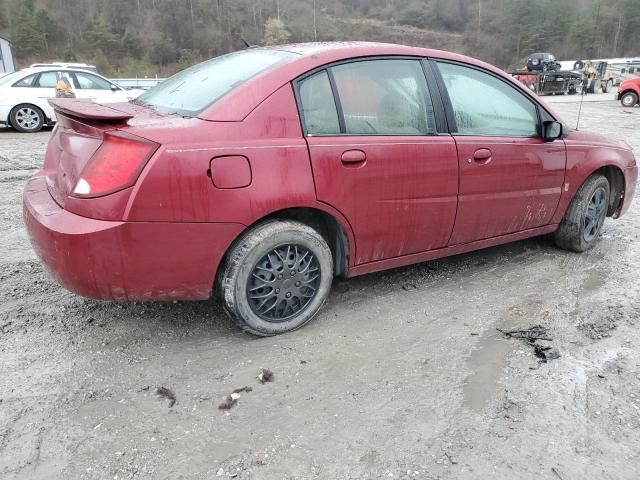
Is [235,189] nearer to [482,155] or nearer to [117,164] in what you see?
[117,164]

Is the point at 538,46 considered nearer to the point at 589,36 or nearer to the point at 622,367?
the point at 589,36

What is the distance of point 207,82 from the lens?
10.1 feet

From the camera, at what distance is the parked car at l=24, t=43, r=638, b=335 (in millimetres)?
2443

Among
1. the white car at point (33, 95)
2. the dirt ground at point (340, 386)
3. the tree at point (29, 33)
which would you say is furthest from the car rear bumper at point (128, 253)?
the tree at point (29, 33)

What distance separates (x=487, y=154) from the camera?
138 inches

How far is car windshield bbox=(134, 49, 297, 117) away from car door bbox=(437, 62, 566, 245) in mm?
1216

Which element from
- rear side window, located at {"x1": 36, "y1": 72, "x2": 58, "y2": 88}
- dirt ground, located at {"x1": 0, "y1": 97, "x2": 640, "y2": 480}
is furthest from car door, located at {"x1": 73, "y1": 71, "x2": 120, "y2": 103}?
dirt ground, located at {"x1": 0, "y1": 97, "x2": 640, "y2": 480}

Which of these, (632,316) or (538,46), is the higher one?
(538,46)

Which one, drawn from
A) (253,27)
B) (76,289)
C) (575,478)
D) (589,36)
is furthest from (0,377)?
(589,36)

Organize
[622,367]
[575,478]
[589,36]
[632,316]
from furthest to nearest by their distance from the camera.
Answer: [589,36]
[632,316]
[622,367]
[575,478]

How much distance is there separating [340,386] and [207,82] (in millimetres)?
1882

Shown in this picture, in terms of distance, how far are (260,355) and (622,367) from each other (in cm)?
192

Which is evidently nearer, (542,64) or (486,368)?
(486,368)

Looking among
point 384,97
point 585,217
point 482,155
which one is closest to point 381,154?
point 384,97
